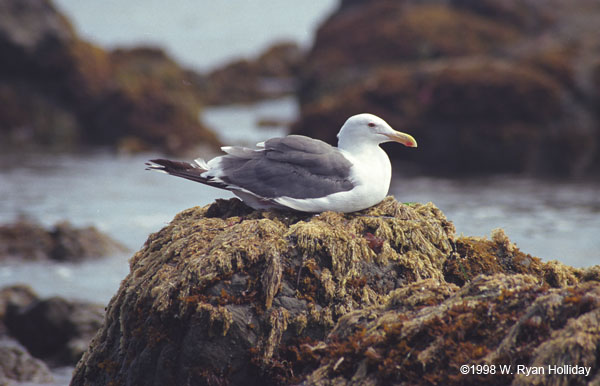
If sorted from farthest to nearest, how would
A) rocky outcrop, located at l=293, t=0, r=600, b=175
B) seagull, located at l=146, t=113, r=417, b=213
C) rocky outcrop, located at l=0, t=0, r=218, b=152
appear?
rocky outcrop, located at l=0, t=0, r=218, b=152 → rocky outcrop, located at l=293, t=0, r=600, b=175 → seagull, located at l=146, t=113, r=417, b=213

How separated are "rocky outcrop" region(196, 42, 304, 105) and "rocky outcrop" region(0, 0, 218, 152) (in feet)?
59.1

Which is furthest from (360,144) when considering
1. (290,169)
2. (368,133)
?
(290,169)

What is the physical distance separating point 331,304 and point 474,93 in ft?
62.8

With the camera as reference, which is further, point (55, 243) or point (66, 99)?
point (66, 99)

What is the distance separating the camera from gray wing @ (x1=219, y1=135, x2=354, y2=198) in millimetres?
5906

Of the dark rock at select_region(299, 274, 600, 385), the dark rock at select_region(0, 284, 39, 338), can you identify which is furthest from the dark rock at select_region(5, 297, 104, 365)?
the dark rock at select_region(299, 274, 600, 385)

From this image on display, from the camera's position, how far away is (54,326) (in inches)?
344

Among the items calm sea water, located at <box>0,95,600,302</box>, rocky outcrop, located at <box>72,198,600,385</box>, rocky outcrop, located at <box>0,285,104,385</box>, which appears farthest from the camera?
calm sea water, located at <box>0,95,600,302</box>

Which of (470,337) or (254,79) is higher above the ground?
(254,79)

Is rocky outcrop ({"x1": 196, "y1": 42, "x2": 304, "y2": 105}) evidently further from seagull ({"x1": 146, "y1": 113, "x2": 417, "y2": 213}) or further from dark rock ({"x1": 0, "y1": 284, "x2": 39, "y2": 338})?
seagull ({"x1": 146, "y1": 113, "x2": 417, "y2": 213})

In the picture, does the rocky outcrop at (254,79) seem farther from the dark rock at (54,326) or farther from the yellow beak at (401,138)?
the yellow beak at (401,138)

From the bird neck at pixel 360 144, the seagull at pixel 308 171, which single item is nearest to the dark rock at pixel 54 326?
the seagull at pixel 308 171

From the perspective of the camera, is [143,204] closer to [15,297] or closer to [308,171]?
[15,297]

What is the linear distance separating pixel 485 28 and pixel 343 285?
29360 millimetres
